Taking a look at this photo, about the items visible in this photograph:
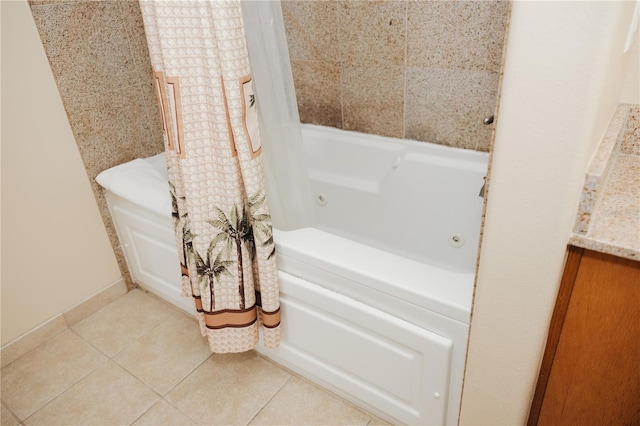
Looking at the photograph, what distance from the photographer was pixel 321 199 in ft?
7.00

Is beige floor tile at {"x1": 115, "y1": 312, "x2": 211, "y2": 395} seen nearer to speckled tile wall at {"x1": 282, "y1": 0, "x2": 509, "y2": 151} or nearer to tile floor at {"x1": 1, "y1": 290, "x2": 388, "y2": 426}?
tile floor at {"x1": 1, "y1": 290, "x2": 388, "y2": 426}

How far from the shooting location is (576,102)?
685 mm

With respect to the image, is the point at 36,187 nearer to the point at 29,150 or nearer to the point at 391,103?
the point at 29,150

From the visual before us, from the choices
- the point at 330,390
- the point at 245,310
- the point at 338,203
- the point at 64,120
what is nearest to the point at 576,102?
the point at 245,310

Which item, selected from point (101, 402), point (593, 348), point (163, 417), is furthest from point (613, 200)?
point (101, 402)

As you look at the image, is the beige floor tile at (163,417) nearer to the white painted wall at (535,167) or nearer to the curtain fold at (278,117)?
the curtain fold at (278,117)

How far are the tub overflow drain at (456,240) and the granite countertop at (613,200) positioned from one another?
0.73 meters

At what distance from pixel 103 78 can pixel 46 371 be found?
3.75ft

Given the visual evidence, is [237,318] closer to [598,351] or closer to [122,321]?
[122,321]

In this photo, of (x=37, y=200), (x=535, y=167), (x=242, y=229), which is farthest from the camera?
(x=37, y=200)

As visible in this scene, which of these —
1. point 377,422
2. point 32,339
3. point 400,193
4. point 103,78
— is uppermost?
point 103,78

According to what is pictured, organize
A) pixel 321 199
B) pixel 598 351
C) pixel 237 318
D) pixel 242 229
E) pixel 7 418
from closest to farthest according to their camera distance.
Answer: pixel 598 351 → pixel 242 229 → pixel 237 318 → pixel 7 418 → pixel 321 199

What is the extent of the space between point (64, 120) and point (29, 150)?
0.54 feet

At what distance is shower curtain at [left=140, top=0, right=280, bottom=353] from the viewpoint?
1077 millimetres
